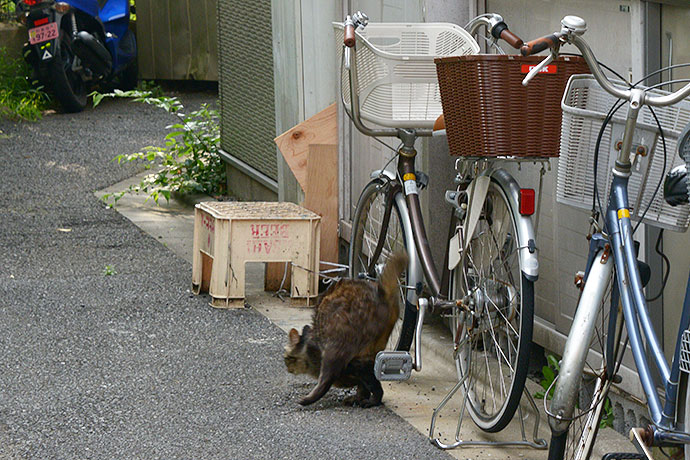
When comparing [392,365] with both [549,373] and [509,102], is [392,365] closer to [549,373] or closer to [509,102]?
[549,373]

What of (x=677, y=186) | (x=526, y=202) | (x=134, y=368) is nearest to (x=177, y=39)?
(x=134, y=368)

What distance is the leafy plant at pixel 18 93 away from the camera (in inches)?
466

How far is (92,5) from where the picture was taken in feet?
41.0

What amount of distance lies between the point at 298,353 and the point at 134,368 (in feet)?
3.17

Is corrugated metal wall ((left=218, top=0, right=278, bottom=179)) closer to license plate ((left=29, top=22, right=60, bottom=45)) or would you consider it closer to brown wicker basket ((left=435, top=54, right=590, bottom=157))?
license plate ((left=29, top=22, right=60, bottom=45))

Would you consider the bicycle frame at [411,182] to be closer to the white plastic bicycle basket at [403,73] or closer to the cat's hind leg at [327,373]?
the white plastic bicycle basket at [403,73]

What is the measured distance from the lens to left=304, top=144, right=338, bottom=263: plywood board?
653cm

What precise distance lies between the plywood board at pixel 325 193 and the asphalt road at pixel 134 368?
90 cm

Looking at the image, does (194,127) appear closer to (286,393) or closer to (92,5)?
(92,5)

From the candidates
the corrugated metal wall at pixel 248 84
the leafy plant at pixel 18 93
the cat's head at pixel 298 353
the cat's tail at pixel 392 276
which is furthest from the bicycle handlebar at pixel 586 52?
the leafy plant at pixel 18 93

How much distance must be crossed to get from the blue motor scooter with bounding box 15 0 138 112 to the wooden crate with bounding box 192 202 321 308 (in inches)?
248

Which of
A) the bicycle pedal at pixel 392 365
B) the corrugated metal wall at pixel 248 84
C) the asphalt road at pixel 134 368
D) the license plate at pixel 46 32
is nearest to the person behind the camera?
the asphalt road at pixel 134 368

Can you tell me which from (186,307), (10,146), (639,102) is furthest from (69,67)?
(639,102)

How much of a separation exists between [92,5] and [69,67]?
0.92 m
